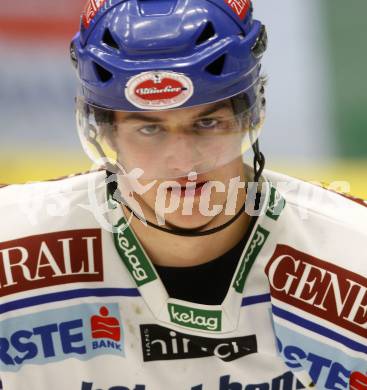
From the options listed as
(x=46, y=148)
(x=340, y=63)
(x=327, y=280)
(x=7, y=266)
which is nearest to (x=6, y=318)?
(x=7, y=266)

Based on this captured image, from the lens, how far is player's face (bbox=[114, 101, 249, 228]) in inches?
74.2

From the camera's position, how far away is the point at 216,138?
192cm

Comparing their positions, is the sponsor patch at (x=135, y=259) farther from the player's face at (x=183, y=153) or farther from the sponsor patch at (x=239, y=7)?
the sponsor patch at (x=239, y=7)

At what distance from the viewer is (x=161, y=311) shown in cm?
206

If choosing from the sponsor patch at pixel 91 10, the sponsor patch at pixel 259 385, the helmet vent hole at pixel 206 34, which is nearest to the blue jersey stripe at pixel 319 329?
the sponsor patch at pixel 259 385

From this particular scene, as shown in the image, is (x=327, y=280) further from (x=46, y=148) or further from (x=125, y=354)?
(x=46, y=148)

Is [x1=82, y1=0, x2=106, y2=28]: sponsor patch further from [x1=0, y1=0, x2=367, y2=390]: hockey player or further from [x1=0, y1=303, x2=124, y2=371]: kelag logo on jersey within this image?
[x1=0, y1=303, x2=124, y2=371]: kelag logo on jersey

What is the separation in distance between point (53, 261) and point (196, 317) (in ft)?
1.10

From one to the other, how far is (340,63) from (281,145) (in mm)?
520

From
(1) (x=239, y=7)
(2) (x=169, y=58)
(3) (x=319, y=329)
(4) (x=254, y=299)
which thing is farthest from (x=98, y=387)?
(1) (x=239, y=7)

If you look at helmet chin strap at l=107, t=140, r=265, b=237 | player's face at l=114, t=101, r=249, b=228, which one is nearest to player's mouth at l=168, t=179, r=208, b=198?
player's face at l=114, t=101, r=249, b=228

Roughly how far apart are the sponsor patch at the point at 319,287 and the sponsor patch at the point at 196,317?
13 centimetres

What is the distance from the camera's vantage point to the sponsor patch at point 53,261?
2.09m

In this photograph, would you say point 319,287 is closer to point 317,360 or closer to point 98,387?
point 317,360
